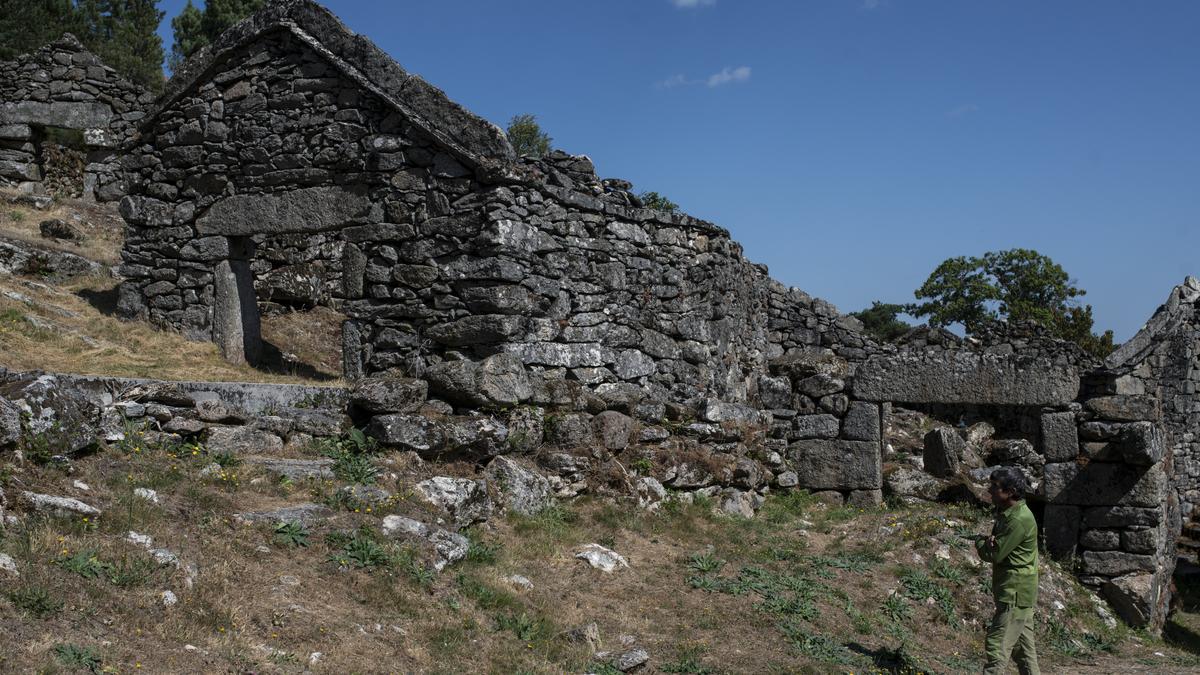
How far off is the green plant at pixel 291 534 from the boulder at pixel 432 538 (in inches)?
23.5

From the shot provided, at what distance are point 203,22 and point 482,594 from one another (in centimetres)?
3160

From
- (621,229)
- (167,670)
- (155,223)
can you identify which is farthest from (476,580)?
(155,223)

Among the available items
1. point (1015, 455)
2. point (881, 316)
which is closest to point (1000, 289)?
point (881, 316)

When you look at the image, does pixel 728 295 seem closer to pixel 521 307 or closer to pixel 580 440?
pixel 521 307

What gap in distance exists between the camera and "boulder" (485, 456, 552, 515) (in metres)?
8.42

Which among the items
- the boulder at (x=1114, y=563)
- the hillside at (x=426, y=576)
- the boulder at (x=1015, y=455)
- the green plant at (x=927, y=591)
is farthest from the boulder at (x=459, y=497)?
the boulder at (x=1015, y=455)

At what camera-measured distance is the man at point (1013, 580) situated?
262 inches

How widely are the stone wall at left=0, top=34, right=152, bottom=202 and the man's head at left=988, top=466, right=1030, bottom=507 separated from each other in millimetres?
18492

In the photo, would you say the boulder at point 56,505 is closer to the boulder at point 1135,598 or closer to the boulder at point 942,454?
the boulder at point 1135,598

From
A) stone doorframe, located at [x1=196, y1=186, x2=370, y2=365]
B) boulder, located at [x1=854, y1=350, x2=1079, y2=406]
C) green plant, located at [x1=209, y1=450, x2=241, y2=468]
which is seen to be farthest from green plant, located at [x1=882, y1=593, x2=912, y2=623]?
stone doorframe, located at [x1=196, y1=186, x2=370, y2=365]

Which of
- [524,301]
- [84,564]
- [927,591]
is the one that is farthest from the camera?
[524,301]

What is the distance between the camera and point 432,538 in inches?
274

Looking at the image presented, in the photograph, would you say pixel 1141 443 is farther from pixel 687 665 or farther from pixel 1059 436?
pixel 687 665

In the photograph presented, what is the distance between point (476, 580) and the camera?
674 cm
